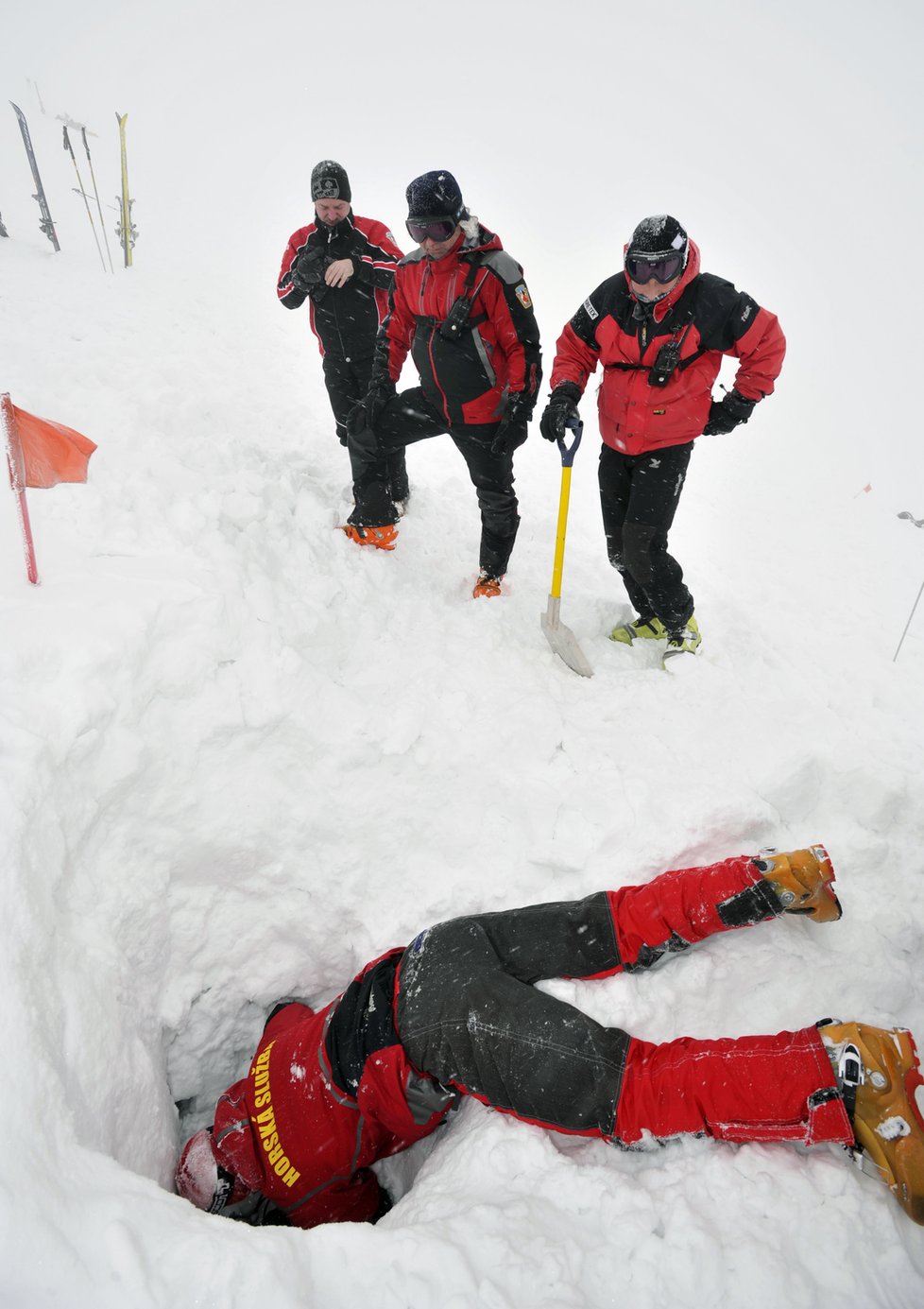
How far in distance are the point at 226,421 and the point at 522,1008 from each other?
4.33 metres

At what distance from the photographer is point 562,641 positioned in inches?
150

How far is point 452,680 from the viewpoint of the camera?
3.51m

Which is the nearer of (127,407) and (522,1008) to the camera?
(522,1008)

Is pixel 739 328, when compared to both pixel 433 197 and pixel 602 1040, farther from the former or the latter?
pixel 602 1040

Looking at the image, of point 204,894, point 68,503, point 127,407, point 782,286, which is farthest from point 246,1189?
point 782,286

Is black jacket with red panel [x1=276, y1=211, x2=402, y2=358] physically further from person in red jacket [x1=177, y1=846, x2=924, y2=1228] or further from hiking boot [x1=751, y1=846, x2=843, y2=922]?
hiking boot [x1=751, y1=846, x2=843, y2=922]

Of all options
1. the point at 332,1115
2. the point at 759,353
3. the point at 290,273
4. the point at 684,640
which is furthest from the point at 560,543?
the point at 332,1115

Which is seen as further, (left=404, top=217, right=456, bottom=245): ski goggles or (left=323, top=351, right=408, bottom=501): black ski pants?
(left=323, top=351, right=408, bottom=501): black ski pants

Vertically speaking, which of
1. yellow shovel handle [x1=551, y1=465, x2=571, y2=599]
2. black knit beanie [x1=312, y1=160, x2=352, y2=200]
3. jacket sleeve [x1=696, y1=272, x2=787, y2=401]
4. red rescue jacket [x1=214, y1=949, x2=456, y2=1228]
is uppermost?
black knit beanie [x1=312, y1=160, x2=352, y2=200]

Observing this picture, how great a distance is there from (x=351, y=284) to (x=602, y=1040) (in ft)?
14.2

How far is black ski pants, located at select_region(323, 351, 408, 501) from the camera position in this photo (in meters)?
4.51

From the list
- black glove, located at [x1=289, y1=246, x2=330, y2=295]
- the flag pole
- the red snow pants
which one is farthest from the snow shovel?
the flag pole

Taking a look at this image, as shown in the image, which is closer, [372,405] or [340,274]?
[372,405]

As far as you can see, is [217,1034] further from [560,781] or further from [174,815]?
[560,781]
